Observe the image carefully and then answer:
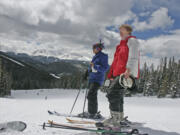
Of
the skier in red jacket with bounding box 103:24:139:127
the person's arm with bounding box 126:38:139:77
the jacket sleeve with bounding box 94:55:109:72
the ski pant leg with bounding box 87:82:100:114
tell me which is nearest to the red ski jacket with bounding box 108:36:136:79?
the skier in red jacket with bounding box 103:24:139:127

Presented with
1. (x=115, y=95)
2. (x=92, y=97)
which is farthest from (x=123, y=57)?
(x=92, y=97)

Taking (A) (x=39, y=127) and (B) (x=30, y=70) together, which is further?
(B) (x=30, y=70)

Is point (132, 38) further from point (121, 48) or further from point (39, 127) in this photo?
point (39, 127)

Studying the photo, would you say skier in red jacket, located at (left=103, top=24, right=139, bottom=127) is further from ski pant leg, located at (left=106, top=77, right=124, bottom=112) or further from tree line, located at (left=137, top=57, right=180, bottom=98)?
tree line, located at (left=137, top=57, right=180, bottom=98)

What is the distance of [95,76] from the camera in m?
5.31

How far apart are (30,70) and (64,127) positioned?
495 ft

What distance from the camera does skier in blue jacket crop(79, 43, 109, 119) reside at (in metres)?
5.26

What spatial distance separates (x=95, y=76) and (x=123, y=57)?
6.32 feet

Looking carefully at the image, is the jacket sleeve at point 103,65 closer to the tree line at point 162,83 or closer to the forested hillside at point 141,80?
the forested hillside at point 141,80

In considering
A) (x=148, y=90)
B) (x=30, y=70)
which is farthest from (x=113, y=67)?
(x=30, y=70)

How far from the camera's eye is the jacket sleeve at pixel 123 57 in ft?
11.5

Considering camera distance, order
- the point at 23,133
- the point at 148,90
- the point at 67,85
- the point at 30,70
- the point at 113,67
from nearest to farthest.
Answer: the point at 23,133 → the point at 113,67 → the point at 148,90 → the point at 67,85 → the point at 30,70

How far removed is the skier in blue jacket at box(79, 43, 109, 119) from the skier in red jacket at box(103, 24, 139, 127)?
1424 millimetres

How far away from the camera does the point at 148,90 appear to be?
190 feet
